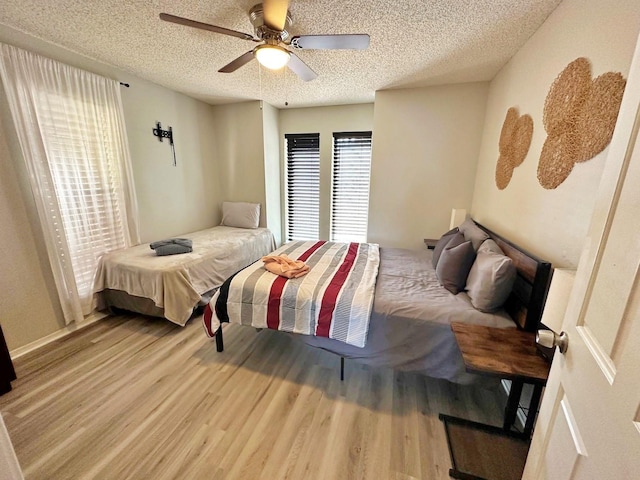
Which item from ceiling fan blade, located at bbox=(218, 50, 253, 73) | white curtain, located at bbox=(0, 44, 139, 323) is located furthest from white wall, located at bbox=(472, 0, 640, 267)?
white curtain, located at bbox=(0, 44, 139, 323)

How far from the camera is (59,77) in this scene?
7.23ft

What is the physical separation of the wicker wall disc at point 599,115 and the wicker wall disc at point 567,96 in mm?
74

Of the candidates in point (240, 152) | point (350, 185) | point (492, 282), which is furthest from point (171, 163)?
point (492, 282)

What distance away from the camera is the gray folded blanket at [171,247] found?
2.62 metres

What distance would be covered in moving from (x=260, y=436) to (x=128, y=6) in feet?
9.27

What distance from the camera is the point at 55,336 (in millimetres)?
2283

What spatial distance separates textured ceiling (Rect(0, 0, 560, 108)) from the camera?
1679 millimetres

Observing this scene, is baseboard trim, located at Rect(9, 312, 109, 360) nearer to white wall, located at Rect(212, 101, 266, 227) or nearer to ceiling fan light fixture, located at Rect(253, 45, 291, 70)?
white wall, located at Rect(212, 101, 266, 227)

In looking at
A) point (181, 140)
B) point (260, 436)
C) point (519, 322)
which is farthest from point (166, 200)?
point (519, 322)

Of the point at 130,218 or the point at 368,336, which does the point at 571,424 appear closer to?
the point at 368,336

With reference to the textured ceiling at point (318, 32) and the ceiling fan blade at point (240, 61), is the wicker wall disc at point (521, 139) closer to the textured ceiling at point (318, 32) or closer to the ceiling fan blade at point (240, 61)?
the textured ceiling at point (318, 32)

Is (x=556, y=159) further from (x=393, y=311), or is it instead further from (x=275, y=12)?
(x=275, y=12)

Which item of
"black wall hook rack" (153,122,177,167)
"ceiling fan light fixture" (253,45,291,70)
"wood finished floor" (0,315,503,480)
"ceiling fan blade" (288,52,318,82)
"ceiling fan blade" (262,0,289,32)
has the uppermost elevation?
"ceiling fan blade" (262,0,289,32)

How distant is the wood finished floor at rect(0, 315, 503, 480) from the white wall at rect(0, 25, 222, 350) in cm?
39
